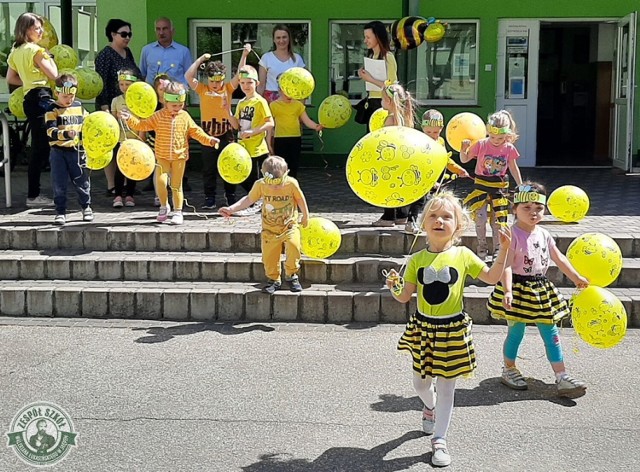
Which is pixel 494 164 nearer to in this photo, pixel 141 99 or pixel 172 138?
pixel 172 138

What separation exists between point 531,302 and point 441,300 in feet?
3.96

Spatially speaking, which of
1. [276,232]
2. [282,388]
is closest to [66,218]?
[276,232]

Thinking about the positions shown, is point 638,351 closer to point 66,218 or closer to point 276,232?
point 276,232

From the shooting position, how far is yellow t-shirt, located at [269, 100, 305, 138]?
31.4ft

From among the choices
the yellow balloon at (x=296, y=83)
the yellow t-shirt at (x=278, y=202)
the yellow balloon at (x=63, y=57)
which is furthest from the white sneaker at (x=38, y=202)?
the yellow t-shirt at (x=278, y=202)

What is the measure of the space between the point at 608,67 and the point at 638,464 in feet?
43.1

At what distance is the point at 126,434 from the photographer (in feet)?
16.4

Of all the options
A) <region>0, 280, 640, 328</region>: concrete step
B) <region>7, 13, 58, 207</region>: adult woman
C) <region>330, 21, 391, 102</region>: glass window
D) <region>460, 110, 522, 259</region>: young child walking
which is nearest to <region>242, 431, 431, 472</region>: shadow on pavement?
<region>0, 280, 640, 328</region>: concrete step

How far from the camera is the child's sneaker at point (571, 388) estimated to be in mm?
5617

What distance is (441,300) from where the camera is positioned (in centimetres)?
482

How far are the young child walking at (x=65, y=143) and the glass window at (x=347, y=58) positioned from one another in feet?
21.3

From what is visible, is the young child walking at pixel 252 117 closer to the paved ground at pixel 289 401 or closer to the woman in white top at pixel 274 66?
the woman in white top at pixel 274 66

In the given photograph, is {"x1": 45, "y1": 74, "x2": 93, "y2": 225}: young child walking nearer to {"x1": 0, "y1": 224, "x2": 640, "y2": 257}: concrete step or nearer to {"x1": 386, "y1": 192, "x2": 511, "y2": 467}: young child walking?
{"x1": 0, "y1": 224, "x2": 640, "y2": 257}: concrete step

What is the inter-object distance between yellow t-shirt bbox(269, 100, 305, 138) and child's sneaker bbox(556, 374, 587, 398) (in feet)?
16.0
